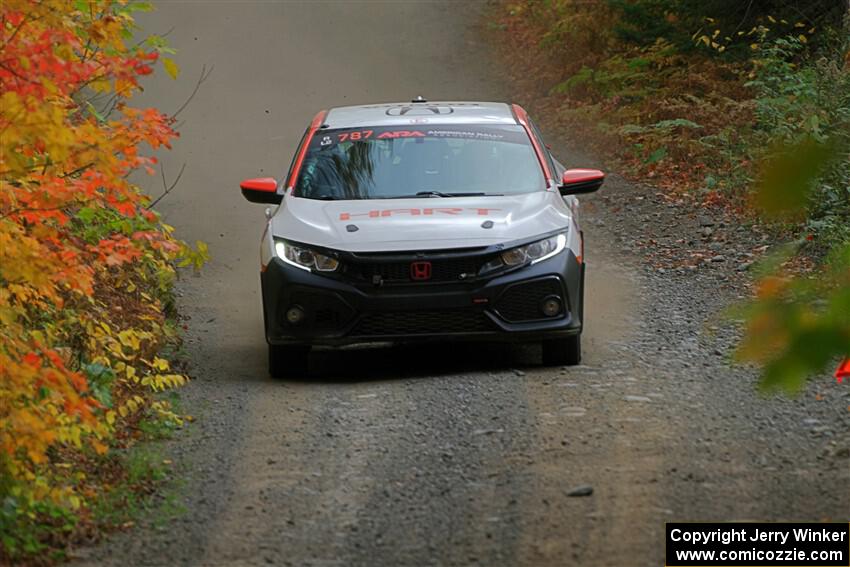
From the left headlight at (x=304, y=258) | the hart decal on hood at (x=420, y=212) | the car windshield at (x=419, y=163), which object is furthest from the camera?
the car windshield at (x=419, y=163)

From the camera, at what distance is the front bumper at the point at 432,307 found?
30.8ft

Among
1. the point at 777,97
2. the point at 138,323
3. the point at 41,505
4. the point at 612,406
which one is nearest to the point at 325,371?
the point at 138,323

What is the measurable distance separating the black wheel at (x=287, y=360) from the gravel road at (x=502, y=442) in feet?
0.44

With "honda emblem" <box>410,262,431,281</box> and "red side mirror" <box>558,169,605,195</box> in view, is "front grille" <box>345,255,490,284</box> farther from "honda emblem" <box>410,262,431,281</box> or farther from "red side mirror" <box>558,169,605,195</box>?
"red side mirror" <box>558,169,605,195</box>

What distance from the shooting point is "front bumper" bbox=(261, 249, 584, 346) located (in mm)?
9391

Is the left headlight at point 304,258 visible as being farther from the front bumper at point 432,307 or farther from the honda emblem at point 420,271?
the honda emblem at point 420,271

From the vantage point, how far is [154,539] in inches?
261

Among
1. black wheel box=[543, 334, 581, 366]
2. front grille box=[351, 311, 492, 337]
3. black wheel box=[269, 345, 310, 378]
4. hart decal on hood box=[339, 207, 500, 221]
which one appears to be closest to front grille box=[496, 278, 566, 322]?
front grille box=[351, 311, 492, 337]

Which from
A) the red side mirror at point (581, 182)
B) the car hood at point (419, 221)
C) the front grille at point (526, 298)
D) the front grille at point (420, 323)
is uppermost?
the red side mirror at point (581, 182)

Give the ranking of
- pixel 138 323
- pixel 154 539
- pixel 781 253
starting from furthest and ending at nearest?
pixel 138 323
pixel 154 539
pixel 781 253

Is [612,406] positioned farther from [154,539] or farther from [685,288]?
[685,288]

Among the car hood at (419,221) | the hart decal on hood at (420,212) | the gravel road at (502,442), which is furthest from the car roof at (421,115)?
the gravel road at (502,442)

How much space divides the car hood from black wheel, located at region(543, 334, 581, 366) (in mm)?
822

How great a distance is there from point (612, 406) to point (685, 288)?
16.2 ft
